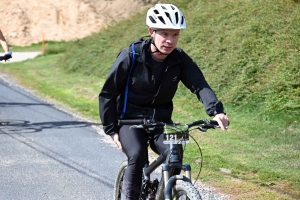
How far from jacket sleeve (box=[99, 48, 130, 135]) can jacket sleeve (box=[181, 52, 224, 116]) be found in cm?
47

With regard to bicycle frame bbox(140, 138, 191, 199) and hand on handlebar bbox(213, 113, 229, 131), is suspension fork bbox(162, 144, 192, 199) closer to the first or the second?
bicycle frame bbox(140, 138, 191, 199)

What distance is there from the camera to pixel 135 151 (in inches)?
202

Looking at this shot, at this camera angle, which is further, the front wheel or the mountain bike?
the mountain bike

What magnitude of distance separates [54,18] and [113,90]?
37052 mm

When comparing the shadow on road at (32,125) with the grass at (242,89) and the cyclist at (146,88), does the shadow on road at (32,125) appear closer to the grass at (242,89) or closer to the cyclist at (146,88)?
the grass at (242,89)

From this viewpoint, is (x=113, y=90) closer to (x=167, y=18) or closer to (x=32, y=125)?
(x=167, y=18)

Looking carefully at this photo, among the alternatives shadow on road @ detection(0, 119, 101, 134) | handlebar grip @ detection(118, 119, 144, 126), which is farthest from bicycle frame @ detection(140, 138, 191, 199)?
shadow on road @ detection(0, 119, 101, 134)

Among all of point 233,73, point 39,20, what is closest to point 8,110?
point 233,73

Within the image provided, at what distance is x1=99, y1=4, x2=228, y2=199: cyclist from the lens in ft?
16.6

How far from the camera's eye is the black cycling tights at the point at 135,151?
5141 millimetres

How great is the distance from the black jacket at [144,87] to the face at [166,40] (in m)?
0.15

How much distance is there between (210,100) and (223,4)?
13.0 meters

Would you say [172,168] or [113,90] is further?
[113,90]

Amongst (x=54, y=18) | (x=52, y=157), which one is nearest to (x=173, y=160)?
(x=52, y=157)
